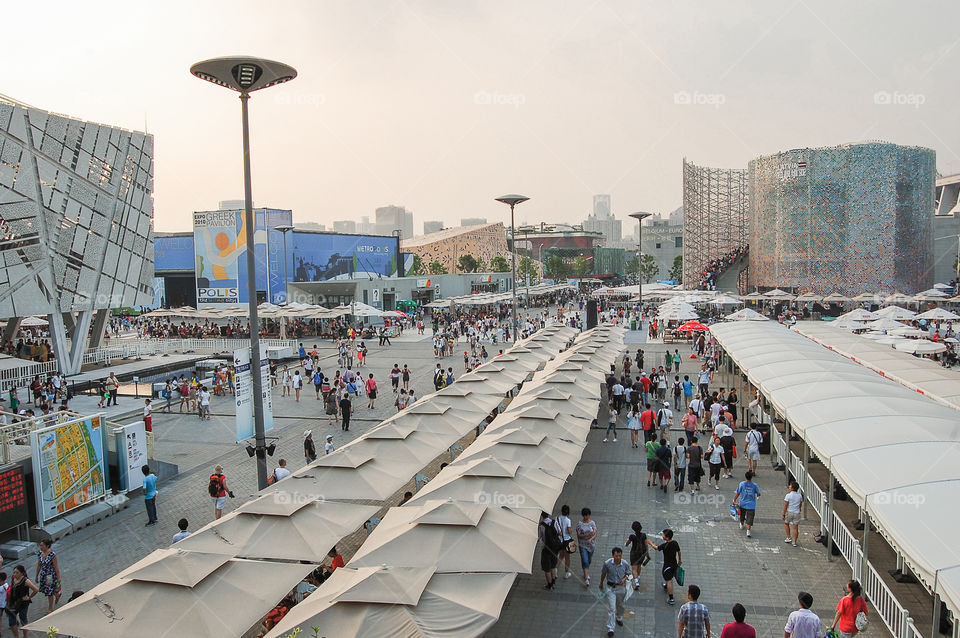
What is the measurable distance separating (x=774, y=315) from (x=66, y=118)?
4529cm

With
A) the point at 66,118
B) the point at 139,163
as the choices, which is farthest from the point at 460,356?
the point at 66,118

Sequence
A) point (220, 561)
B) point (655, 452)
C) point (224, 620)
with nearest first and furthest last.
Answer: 1. point (224, 620)
2. point (220, 561)
3. point (655, 452)

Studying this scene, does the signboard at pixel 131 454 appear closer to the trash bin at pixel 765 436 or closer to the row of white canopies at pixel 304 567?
the row of white canopies at pixel 304 567

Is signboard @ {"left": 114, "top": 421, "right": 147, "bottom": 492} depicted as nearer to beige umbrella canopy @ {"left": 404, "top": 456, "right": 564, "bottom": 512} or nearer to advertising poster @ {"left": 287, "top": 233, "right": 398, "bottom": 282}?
beige umbrella canopy @ {"left": 404, "top": 456, "right": 564, "bottom": 512}

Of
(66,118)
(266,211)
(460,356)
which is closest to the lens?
(66,118)

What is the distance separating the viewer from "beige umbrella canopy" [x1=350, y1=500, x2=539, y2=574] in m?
7.04

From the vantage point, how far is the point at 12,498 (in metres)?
11.0

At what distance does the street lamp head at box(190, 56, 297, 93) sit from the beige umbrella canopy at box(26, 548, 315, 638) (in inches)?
296

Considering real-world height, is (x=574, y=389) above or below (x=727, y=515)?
above

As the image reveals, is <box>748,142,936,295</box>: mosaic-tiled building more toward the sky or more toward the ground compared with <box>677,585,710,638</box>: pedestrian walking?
more toward the sky

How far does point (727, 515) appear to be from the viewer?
11.5 m

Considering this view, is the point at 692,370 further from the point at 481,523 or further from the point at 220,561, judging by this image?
the point at 220,561

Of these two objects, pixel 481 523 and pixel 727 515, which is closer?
pixel 481 523

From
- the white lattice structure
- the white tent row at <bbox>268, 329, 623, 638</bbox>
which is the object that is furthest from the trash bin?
the white lattice structure
